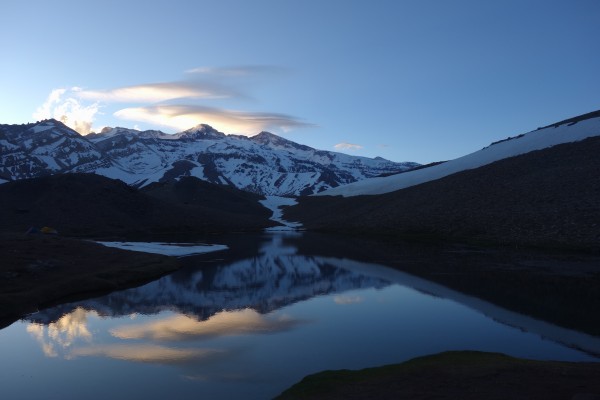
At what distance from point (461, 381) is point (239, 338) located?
13.2 m

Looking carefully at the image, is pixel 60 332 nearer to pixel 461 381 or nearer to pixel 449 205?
pixel 461 381

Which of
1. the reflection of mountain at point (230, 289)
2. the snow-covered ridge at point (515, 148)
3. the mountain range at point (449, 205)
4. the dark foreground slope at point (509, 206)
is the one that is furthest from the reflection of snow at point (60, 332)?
the snow-covered ridge at point (515, 148)

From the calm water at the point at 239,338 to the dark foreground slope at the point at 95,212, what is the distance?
86.6 m

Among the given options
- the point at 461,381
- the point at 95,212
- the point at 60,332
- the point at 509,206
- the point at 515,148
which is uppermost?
the point at 515,148

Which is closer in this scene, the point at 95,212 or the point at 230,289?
the point at 230,289

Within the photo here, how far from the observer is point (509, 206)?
97.6 meters

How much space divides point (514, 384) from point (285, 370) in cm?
941

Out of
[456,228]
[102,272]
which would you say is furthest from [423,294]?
[456,228]

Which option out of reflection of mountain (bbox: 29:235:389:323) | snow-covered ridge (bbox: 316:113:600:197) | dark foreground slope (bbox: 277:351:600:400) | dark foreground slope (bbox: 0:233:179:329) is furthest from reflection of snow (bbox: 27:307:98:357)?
snow-covered ridge (bbox: 316:113:600:197)

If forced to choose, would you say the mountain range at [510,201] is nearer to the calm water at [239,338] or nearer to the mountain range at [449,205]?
the mountain range at [449,205]

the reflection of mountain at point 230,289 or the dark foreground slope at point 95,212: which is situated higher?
the dark foreground slope at point 95,212

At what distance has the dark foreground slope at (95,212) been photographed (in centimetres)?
12366

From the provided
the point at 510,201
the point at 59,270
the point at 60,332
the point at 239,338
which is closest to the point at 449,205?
the point at 510,201

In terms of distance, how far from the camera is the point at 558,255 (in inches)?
2527
